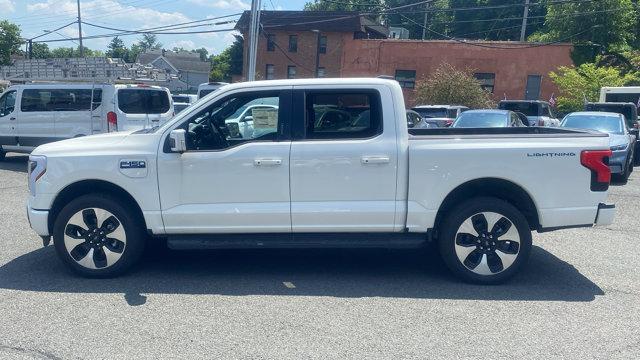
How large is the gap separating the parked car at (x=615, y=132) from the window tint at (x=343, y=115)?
8.56 metres

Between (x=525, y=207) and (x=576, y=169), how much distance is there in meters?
0.60

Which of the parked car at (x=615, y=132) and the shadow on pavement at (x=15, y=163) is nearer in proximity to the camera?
the parked car at (x=615, y=132)

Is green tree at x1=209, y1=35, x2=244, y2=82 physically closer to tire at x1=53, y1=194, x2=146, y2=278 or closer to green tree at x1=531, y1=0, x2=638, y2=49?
green tree at x1=531, y1=0, x2=638, y2=49

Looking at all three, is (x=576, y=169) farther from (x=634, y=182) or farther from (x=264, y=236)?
(x=634, y=182)

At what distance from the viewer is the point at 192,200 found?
5.65 metres

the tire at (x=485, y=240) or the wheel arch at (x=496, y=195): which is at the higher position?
the wheel arch at (x=496, y=195)

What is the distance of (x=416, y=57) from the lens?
40719 mm

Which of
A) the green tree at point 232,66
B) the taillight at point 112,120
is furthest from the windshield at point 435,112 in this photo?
the green tree at point 232,66

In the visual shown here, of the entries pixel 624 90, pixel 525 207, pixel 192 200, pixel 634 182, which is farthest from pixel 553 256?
pixel 624 90

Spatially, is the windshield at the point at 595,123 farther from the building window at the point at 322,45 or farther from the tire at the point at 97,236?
the building window at the point at 322,45

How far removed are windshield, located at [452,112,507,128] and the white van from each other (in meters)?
7.36

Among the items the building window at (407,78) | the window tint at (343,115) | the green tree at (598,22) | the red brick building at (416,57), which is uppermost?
the green tree at (598,22)

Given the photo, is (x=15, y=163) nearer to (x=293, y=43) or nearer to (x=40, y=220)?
(x=40, y=220)

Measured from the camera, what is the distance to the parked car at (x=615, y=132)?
12836 mm
